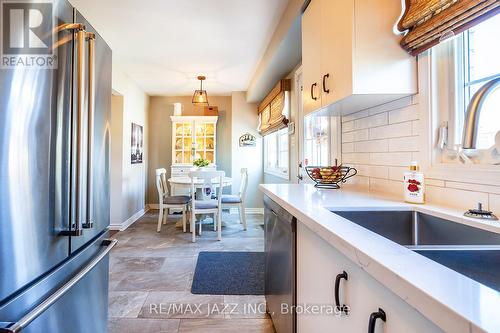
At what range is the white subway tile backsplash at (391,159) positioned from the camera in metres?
1.31

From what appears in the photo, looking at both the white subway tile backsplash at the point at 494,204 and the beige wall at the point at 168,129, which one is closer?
the white subway tile backsplash at the point at 494,204

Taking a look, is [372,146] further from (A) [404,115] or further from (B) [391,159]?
(A) [404,115]

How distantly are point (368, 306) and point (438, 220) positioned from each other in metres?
0.55

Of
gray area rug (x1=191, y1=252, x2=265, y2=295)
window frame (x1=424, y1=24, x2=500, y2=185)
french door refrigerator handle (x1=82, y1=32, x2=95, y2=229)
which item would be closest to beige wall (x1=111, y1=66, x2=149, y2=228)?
gray area rug (x1=191, y1=252, x2=265, y2=295)

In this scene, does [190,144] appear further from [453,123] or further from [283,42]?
[453,123]

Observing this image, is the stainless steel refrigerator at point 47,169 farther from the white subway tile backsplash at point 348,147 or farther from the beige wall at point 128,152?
the beige wall at point 128,152

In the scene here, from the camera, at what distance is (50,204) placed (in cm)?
89

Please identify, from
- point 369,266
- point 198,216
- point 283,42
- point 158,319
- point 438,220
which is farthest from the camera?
point 198,216

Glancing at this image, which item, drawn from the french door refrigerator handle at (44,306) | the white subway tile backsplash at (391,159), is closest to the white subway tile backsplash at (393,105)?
the white subway tile backsplash at (391,159)

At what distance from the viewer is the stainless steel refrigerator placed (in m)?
0.73

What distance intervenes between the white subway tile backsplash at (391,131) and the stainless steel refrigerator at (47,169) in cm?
147

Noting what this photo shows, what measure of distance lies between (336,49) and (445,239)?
1.02 metres

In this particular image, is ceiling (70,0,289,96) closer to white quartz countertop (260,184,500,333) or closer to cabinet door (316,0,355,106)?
cabinet door (316,0,355,106)

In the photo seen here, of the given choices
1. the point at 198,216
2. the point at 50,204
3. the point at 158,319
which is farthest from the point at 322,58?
the point at 198,216
